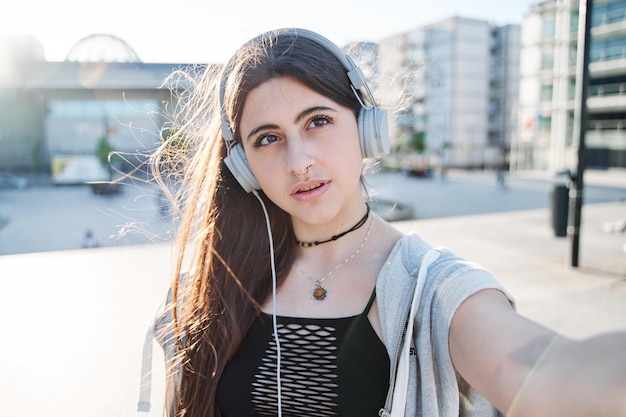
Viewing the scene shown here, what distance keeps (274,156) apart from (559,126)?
42900 millimetres

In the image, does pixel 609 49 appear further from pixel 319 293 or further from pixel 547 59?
pixel 319 293

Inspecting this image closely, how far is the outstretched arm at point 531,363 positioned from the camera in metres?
0.75

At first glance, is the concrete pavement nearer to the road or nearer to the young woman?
the young woman

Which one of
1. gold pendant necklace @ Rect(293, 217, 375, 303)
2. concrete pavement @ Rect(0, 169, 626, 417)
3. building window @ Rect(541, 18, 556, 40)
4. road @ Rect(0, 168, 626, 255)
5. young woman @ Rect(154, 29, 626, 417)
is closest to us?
young woman @ Rect(154, 29, 626, 417)

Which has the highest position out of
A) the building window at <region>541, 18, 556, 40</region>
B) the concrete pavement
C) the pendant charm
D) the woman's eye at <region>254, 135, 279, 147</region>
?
the building window at <region>541, 18, 556, 40</region>

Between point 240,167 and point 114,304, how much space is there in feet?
15.3

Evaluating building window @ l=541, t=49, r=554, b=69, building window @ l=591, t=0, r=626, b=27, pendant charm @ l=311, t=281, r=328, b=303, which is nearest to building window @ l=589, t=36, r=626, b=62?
building window @ l=591, t=0, r=626, b=27

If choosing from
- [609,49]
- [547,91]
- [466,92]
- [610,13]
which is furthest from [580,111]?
[466,92]

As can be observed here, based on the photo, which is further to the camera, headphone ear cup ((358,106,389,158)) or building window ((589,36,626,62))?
building window ((589,36,626,62))

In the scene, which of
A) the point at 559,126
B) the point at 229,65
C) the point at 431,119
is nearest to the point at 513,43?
the point at 431,119

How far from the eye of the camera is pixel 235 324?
4.90ft

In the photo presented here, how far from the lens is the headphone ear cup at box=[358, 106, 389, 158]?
1475 millimetres

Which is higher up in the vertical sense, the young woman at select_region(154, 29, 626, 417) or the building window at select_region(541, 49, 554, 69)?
the building window at select_region(541, 49, 554, 69)

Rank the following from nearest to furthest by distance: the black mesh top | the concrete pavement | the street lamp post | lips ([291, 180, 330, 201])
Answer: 1. the black mesh top
2. lips ([291, 180, 330, 201])
3. the concrete pavement
4. the street lamp post
